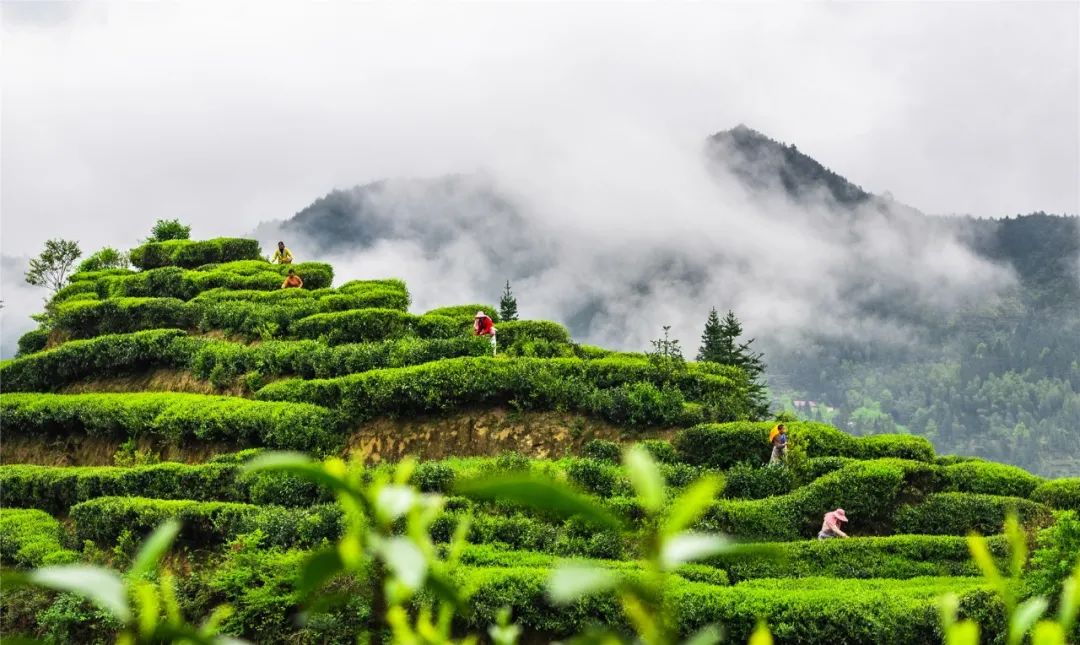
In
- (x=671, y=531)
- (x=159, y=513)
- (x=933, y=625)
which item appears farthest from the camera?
(x=159, y=513)

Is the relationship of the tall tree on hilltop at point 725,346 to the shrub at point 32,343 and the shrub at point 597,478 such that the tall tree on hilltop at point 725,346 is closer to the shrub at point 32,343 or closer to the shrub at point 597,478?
the shrub at point 597,478

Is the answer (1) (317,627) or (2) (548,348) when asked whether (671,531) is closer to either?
(1) (317,627)

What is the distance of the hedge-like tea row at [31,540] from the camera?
11.3m

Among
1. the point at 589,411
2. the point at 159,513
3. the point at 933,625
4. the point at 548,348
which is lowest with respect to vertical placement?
the point at 933,625

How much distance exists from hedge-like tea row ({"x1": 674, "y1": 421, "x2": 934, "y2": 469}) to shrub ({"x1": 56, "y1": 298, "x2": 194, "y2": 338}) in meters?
12.3

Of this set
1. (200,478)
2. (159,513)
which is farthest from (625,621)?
(200,478)

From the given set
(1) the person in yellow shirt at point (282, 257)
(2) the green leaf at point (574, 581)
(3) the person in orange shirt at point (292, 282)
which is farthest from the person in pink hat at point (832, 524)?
(1) the person in yellow shirt at point (282, 257)

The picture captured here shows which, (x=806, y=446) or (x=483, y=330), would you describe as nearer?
(x=806, y=446)

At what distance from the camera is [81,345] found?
60.7 feet

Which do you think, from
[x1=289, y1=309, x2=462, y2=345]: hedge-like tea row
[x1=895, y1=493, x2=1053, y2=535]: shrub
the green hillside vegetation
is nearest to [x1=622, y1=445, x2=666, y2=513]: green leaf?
the green hillside vegetation

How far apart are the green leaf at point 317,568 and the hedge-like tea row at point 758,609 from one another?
24.1ft

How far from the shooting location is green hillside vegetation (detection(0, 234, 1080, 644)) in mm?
8250

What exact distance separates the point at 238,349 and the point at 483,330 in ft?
15.8

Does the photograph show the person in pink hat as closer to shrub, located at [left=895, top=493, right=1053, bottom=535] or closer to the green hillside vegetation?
the green hillside vegetation
